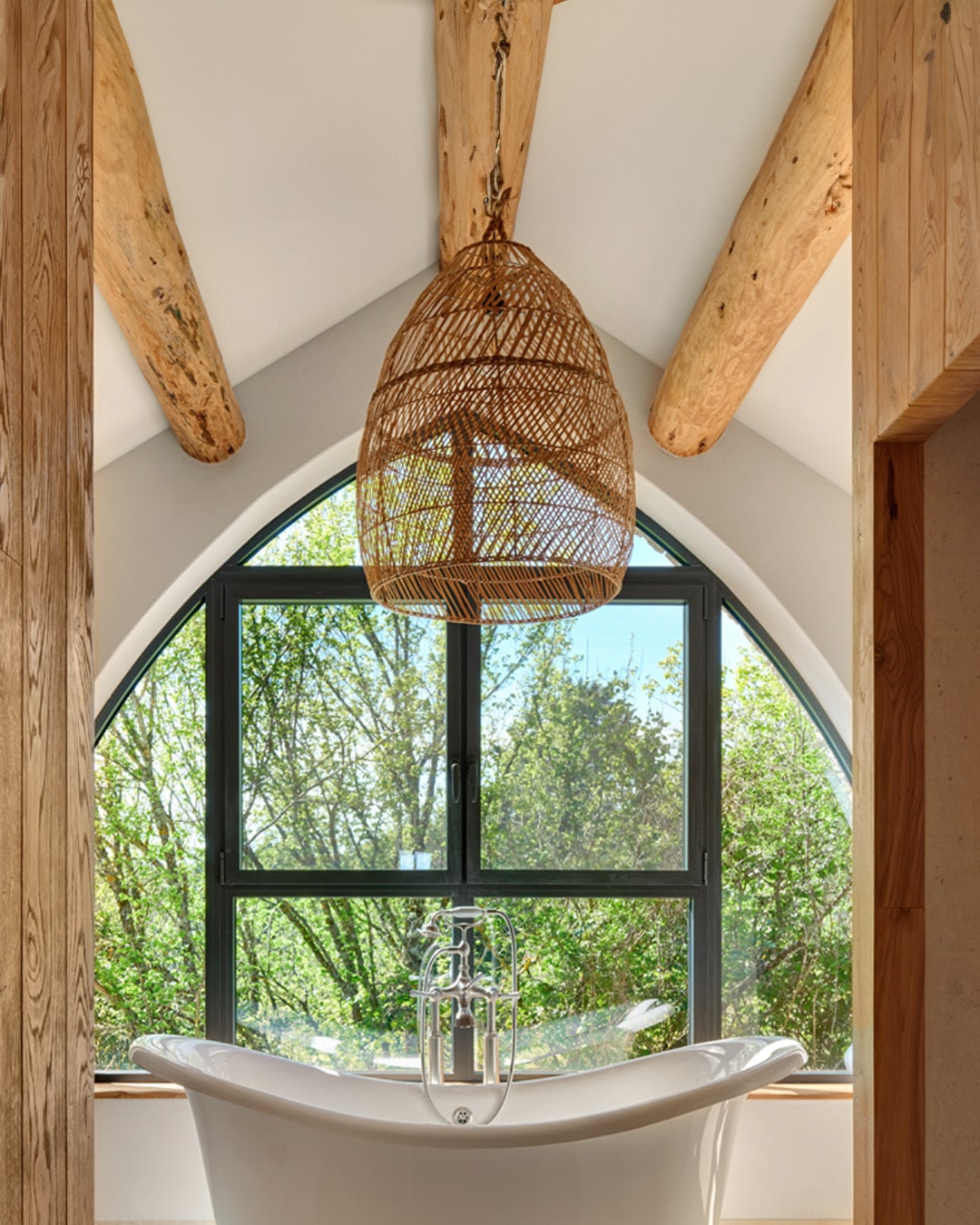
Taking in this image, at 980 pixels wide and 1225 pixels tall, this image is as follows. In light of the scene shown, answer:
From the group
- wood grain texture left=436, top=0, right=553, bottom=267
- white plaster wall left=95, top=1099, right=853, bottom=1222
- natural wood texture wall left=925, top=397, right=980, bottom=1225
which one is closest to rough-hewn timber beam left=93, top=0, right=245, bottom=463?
wood grain texture left=436, top=0, right=553, bottom=267

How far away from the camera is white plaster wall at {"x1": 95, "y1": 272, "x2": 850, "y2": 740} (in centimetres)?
354

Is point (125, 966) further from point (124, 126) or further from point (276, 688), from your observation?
point (124, 126)

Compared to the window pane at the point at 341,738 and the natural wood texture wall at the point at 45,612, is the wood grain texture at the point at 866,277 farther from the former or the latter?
the window pane at the point at 341,738

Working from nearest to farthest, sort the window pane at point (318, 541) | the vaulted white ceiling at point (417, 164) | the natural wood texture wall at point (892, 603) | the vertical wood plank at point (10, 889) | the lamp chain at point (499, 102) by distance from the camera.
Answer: the vertical wood plank at point (10, 889) < the natural wood texture wall at point (892, 603) < the lamp chain at point (499, 102) < the vaulted white ceiling at point (417, 164) < the window pane at point (318, 541)

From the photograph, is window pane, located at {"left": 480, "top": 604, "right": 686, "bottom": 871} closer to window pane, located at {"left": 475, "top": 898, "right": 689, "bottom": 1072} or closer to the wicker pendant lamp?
window pane, located at {"left": 475, "top": 898, "right": 689, "bottom": 1072}

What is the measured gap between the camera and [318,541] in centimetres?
381

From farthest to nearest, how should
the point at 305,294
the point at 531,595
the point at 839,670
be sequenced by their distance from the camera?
the point at 839,670 < the point at 305,294 < the point at 531,595

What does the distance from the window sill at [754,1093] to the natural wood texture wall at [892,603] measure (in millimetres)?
2086

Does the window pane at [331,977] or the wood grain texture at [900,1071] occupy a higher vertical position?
the wood grain texture at [900,1071]

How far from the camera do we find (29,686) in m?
1.21

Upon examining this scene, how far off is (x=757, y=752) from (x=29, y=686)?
2.96 m

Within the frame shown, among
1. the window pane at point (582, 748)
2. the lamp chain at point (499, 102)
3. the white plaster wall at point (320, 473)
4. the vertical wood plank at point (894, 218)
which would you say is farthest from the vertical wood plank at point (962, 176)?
the window pane at point (582, 748)

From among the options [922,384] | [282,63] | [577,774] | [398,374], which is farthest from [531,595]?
[922,384]

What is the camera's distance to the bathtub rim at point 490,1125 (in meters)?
2.52
